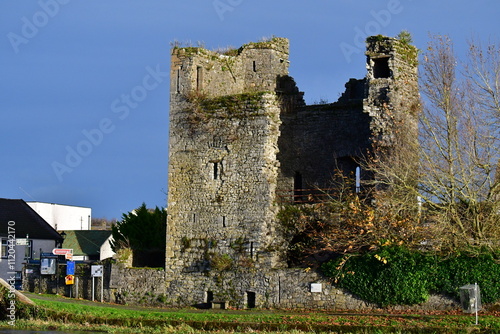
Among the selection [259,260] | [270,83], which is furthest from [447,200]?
[270,83]

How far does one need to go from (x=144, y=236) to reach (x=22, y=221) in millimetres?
13238

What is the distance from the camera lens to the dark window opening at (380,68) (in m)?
32.8

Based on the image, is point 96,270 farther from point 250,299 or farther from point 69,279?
point 250,299

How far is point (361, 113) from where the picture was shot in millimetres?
34781

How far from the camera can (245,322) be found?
2466 centimetres

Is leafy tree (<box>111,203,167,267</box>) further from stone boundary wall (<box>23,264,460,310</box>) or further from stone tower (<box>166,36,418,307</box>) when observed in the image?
stone tower (<box>166,36,418,307</box>)

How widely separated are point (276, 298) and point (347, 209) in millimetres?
4171

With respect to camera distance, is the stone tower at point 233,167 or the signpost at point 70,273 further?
the signpost at point 70,273

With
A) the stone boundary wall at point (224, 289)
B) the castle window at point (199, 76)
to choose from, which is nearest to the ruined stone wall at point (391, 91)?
the stone boundary wall at point (224, 289)

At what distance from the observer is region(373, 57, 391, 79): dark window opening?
32781mm

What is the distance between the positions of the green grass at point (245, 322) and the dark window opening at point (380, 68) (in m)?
10.3

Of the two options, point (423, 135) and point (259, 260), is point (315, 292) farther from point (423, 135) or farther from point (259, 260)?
point (423, 135)

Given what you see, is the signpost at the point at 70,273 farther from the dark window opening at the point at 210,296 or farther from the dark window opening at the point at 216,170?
the dark window opening at the point at 216,170

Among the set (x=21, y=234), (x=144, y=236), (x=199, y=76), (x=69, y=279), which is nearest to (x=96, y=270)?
(x=69, y=279)
